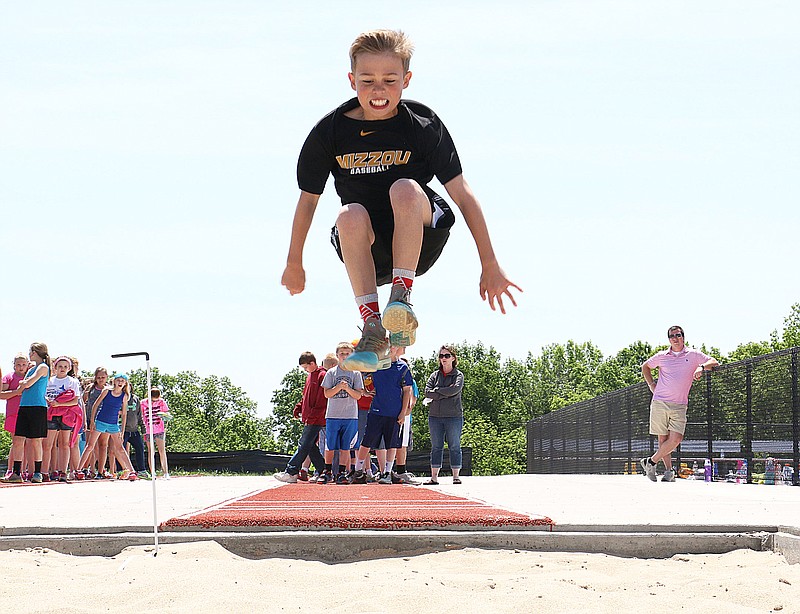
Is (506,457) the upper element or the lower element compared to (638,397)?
lower

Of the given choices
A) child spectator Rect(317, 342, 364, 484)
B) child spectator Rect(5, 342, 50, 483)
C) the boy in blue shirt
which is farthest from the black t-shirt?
child spectator Rect(5, 342, 50, 483)

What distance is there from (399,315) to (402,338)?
21cm

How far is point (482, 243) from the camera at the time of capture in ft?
17.8

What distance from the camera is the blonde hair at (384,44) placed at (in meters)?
4.95

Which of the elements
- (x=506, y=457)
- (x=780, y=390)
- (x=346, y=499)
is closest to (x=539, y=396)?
(x=506, y=457)

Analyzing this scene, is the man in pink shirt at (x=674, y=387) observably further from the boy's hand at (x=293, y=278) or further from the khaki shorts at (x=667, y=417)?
the boy's hand at (x=293, y=278)

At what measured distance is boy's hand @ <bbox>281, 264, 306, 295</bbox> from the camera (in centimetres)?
574

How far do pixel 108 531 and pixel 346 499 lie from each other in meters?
2.72

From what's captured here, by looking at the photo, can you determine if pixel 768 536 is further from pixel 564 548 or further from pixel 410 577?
pixel 410 577

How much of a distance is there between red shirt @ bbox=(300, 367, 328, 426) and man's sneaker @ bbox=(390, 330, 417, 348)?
7.46m

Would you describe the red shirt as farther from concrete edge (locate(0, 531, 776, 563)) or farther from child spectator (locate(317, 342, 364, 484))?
concrete edge (locate(0, 531, 776, 563))

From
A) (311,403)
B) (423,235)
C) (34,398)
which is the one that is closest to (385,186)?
(423,235)

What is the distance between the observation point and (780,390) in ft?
52.4

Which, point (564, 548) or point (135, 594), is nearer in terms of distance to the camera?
point (135, 594)
